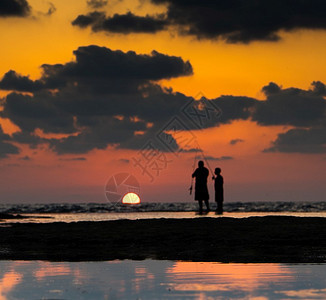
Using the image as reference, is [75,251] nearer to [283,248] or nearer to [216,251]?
[216,251]

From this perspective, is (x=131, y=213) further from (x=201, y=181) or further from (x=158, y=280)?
(x=158, y=280)

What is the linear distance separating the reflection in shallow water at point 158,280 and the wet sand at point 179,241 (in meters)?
1.33

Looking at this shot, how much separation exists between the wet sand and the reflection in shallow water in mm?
1335

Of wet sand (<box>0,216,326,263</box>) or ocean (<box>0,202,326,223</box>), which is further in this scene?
ocean (<box>0,202,326,223</box>)

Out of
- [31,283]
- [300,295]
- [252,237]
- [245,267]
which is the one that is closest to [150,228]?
[252,237]

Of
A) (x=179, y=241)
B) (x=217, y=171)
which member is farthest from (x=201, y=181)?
(x=179, y=241)

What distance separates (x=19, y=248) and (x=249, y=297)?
9.55 meters

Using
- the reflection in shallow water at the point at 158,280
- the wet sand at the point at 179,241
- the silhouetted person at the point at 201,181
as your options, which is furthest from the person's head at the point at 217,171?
the reflection in shallow water at the point at 158,280

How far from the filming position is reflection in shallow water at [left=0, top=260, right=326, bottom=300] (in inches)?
390

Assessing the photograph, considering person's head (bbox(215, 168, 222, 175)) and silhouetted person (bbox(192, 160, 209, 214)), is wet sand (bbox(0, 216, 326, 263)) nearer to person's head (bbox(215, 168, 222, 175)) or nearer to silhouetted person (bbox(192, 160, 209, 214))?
silhouetted person (bbox(192, 160, 209, 214))

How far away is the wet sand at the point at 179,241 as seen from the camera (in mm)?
15508

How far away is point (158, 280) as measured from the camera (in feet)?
37.5

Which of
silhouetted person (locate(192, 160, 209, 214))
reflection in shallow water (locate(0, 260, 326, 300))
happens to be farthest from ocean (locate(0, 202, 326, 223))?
reflection in shallow water (locate(0, 260, 326, 300))

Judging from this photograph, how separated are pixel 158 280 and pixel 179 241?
6.77m
